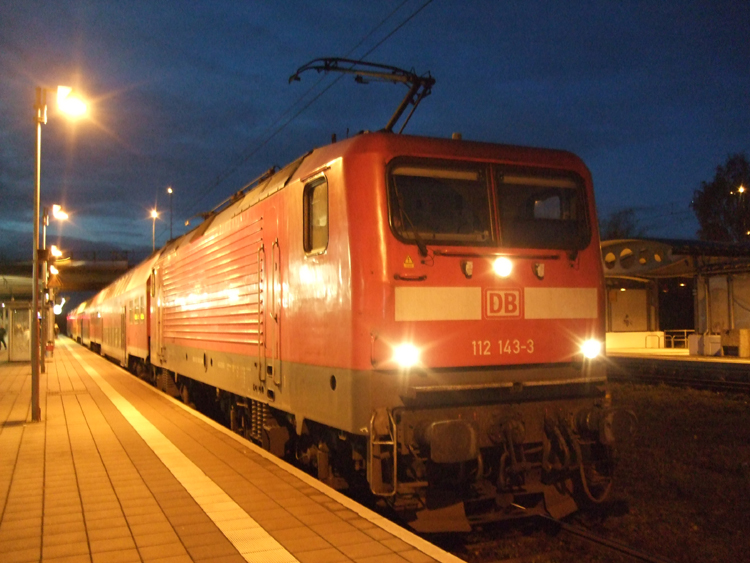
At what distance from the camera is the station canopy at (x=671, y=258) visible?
81.5 feet

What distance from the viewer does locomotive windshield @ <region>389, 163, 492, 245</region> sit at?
614 centimetres

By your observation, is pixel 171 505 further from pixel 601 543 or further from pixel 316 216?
pixel 601 543

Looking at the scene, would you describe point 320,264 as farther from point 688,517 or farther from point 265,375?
point 688,517

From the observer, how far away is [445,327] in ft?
19.8

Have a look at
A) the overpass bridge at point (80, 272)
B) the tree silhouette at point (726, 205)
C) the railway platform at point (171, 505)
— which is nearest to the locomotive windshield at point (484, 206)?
the railway platform at point (171, 505)

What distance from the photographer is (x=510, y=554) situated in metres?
6.03

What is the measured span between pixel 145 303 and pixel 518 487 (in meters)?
13.4

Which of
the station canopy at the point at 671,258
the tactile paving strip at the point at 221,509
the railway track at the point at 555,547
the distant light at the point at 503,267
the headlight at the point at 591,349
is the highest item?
the station canopy at the point at 671,258

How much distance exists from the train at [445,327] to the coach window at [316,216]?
2 centimetres

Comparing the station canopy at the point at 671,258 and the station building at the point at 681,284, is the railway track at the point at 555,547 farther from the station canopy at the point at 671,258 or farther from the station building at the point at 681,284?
the station canopy at the point at 671,258

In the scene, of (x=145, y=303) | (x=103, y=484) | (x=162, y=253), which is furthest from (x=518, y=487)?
(x=145, y=303)

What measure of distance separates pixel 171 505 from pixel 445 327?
9.36 feet

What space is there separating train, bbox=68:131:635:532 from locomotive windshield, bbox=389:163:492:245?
0.5 inches

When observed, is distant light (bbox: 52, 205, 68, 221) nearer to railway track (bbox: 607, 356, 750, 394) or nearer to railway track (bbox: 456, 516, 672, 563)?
railway track (bbox: 607, 356, 750, 394)
